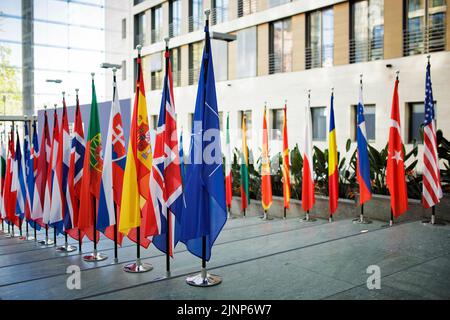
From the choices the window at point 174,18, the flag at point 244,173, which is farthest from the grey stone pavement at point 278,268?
the window at point 174,18

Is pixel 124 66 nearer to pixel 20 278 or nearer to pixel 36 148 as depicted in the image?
pixel 36 148

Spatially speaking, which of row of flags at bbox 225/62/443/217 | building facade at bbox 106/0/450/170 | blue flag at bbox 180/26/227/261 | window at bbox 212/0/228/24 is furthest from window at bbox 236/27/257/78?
blue flag at bbox 180/26/227/261

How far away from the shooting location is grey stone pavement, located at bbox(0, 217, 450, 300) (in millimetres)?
5336

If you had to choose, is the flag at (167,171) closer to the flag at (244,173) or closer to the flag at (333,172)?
the flag at (333,172)

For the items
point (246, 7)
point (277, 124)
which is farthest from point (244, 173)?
point (246, 7)

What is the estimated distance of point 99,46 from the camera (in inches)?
1160

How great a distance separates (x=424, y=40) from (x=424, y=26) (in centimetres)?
45

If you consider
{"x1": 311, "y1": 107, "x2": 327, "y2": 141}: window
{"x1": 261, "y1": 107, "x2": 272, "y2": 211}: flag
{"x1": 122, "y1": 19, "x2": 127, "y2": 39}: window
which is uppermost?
{"x1": 122, "y1": 19, "x2": 127, "y2": 39}: window

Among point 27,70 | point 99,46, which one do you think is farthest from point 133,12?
point 27,70

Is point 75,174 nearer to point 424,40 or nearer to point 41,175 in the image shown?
point 41,175

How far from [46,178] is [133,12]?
73.1ft

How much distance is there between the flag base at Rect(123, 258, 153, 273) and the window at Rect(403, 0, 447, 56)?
39.0 ft

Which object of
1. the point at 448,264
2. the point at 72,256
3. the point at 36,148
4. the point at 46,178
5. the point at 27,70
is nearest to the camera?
the point at 448,264

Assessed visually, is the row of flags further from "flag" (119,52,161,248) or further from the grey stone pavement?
"flag" (119,52,161,248)
